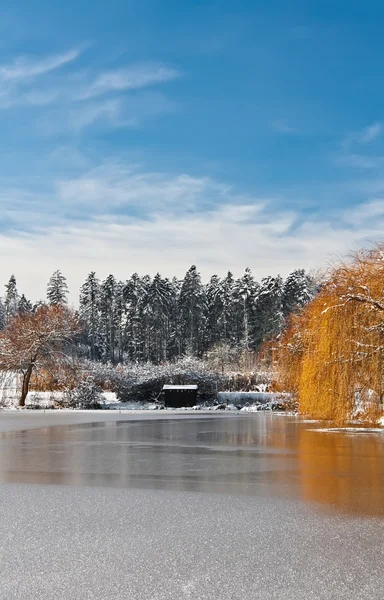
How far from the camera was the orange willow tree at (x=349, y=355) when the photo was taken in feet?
62.1

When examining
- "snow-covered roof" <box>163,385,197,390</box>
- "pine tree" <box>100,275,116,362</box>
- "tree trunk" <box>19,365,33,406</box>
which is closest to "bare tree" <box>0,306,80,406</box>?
"tree trunk" <box>19,365,33,406</box>

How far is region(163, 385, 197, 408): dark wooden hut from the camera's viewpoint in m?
38.8

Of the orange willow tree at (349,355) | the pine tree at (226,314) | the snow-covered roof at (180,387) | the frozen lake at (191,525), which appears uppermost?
the pine tree at (226,314)

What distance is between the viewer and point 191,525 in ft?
21.2

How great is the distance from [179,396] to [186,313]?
41.7m

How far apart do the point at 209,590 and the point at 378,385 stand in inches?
598

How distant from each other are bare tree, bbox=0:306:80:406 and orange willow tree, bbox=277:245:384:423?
66.4 ft

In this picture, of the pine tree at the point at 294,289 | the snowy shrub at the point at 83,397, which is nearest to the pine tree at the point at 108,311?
the pine tree at the point at 294,289

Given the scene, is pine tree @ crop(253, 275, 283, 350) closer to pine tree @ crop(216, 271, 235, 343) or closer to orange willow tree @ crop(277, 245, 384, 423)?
pine tree @ crop(216, 271, 235, 343)

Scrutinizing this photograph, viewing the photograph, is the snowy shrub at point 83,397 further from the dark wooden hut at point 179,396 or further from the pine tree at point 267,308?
the pine tree at point 267,308

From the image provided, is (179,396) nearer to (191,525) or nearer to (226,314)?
(191,525)

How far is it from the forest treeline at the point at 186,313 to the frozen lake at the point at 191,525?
190ft

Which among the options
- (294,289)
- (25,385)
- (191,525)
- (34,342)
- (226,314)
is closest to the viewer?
(191,525)

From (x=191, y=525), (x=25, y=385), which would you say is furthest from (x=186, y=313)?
(x=191, y=525)
